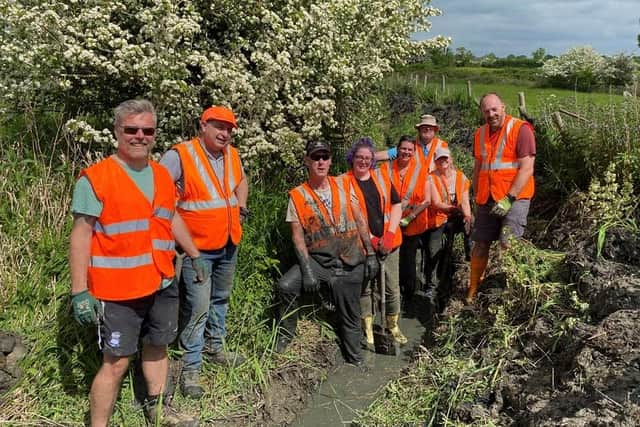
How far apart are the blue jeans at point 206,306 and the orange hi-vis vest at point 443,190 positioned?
2.67m

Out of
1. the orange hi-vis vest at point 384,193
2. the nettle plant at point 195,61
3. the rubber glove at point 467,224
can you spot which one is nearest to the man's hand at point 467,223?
the rubber glove at point 467,224

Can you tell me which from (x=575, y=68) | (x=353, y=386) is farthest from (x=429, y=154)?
(x=575, y=68)

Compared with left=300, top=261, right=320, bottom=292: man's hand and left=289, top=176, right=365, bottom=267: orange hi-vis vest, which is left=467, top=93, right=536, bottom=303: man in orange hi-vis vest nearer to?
left=289, top=176, right=365, bottom=267: orange hi-vis vest

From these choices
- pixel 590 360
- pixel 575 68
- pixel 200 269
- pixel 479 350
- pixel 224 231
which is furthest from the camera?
pixel 575 68

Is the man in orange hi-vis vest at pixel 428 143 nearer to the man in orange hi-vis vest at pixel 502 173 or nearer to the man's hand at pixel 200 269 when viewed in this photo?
the man in orange hi-vis vest at pixel 502 173

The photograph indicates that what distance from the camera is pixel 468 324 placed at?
486 centimetres

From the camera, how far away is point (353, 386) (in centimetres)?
458

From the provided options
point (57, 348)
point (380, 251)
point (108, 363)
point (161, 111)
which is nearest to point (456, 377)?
point (380, 251)

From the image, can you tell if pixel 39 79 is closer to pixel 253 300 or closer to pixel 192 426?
pixel 253 300

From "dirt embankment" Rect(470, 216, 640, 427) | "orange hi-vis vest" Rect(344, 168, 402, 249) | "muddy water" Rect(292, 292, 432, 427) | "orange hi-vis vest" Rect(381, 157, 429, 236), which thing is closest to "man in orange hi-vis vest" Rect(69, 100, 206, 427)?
"muddy water" Rect(292, 292, 432, 427)

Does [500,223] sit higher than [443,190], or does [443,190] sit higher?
[443,190]

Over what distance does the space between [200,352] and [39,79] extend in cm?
347

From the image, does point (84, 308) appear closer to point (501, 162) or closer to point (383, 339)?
point (383, 339)

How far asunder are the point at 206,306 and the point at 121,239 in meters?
1.16
